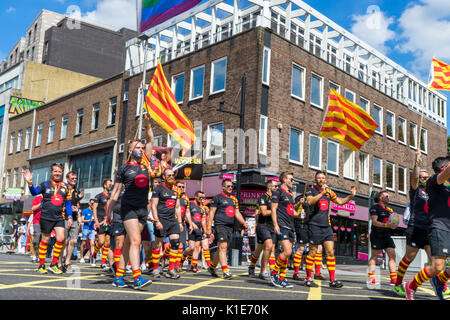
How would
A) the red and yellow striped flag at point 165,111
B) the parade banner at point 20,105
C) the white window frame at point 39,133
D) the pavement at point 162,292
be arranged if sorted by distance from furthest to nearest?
the parade banner at point 20,105 < the white window frame at point 39,133 < the red and yellow striped flag at point 165,111 < the pavement at point 162,292

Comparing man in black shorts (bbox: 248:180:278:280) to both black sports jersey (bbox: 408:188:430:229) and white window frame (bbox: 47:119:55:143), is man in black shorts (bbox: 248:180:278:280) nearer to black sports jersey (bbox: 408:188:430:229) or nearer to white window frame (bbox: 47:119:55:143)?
black sports jersey (bbox: 408:188:430:229)

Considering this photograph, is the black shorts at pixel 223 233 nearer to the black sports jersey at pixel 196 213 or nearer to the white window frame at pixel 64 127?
the black sports jersey at pixel 196 213

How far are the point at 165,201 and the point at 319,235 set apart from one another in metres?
3.09

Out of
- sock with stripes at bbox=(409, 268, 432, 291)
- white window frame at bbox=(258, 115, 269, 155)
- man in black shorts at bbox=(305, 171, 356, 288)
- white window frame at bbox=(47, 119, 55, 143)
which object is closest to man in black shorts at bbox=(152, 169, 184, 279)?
man in black shorts at bbox=(305, 171, 356, 288)

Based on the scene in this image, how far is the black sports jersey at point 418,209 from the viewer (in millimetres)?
8258

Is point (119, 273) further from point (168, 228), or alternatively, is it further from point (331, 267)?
point (331, 267)

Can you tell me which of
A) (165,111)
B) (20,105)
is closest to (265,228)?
(165,111)

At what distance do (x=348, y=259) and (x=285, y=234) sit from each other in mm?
20108

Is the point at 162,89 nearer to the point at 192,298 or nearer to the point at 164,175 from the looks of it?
the point at 164,175

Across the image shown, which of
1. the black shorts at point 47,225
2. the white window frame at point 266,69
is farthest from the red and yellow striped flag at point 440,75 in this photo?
the white window frame at point 266,69

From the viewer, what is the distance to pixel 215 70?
26.7 m

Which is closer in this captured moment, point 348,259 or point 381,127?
point 348,259

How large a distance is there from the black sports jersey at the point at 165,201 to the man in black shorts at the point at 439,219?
4.88 metres

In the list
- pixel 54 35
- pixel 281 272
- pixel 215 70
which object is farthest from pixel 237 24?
pixel 54 35
